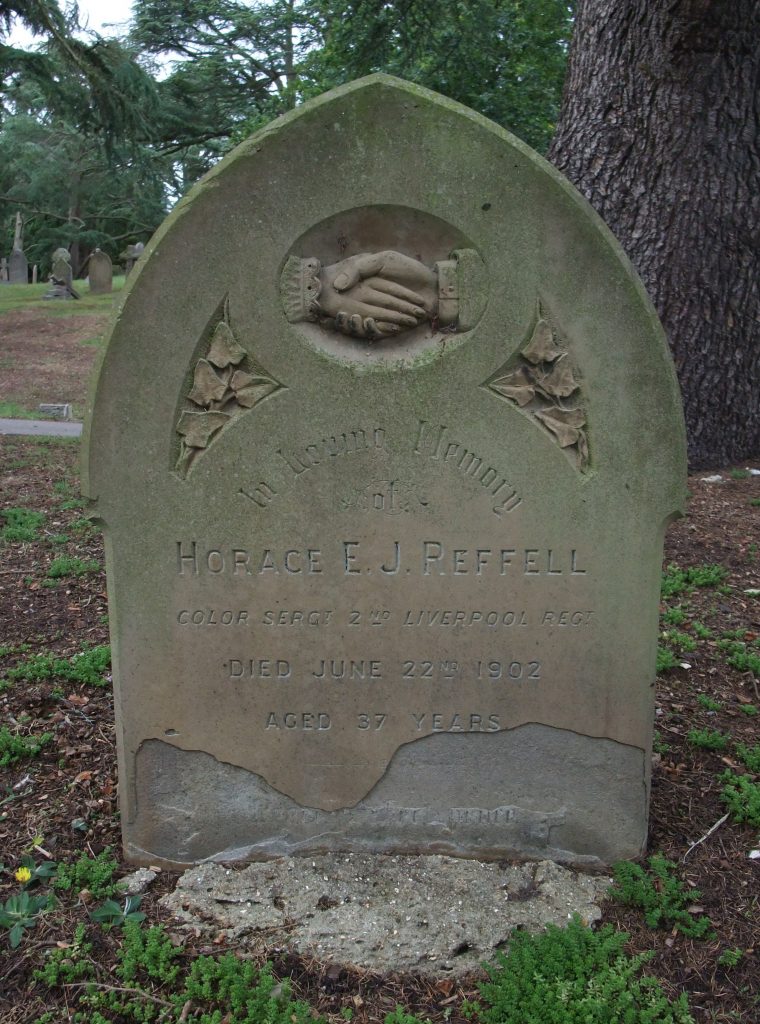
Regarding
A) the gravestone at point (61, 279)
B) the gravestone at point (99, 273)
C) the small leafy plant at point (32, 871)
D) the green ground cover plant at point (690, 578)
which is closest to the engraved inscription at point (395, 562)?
the small leafy plant at point (32, 871)

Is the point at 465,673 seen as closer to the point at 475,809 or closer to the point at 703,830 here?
the point at 475,809

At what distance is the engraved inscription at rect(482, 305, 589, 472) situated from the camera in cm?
266

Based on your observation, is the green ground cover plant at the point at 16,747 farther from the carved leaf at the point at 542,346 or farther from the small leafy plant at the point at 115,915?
the carved leaf at the point at 542,346

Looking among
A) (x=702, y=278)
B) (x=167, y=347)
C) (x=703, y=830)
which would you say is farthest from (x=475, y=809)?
(x=702, y=278)

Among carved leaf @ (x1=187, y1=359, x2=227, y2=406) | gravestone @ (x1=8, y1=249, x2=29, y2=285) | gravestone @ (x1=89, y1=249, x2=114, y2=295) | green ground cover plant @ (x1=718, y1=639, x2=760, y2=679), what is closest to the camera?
carved leaf @ (x1=187, y1=359, x2=227, y2=406)

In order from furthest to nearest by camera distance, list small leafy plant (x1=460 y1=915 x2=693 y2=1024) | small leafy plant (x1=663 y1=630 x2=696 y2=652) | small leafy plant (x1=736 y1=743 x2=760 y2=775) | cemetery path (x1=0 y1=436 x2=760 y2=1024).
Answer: small leafy plant (x1=663 y1=630 x2=696 y2=652)
small leafy plant (x1=736 y1=743 x2=760 y2=775)
cemetery path (x1=0 y1=436 x2=760 y2=1024)
small leafy plant (x1=460 y1=915 x2=693 y2=1024)

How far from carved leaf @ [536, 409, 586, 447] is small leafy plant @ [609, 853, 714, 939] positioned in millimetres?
1414

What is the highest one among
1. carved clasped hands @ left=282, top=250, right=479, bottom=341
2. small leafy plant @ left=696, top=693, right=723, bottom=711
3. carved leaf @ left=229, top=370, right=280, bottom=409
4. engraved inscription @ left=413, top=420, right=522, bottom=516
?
carved clasped hands @ left=282, top=250, right=479, bottom=341

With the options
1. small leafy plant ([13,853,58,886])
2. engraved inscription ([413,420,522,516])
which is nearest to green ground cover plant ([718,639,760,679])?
engraved inscription ([413,420,522,516])

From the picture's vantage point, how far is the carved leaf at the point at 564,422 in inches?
107

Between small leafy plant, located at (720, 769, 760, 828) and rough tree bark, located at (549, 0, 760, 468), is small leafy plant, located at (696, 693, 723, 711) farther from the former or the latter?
rough tree bark, located at (549, 0, 760, 468)

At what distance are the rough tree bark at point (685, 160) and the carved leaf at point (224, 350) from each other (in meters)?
4.23

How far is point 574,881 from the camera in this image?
9.67 ft

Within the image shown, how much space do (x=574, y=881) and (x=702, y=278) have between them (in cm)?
457
